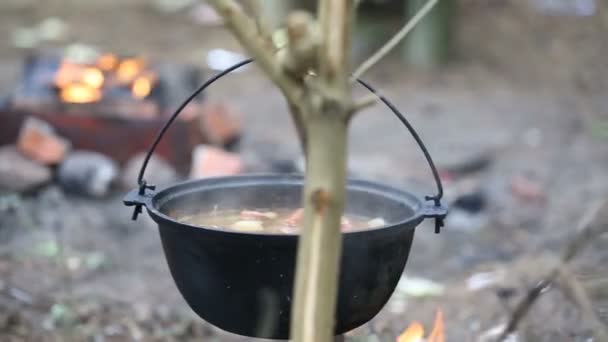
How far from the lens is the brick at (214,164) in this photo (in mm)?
4324

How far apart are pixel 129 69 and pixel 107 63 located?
0.14 metres

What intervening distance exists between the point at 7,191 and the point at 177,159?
875 mm

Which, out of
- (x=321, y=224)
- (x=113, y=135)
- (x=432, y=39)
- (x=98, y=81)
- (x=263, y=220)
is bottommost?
(x=321, y=224)

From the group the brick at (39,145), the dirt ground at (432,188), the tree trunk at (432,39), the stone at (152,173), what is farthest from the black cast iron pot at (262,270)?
the tree trunk at (432,39)

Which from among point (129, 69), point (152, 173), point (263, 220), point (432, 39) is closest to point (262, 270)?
point (263, 220)

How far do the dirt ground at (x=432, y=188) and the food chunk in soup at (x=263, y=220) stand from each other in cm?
46

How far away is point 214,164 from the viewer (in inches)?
172

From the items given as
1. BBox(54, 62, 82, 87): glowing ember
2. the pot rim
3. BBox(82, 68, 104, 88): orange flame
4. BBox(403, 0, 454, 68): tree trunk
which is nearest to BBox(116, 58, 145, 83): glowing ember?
BBox(82, 68, 104, 88): orange flame

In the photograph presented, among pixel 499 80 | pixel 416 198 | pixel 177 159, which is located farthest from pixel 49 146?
pixel 499 80

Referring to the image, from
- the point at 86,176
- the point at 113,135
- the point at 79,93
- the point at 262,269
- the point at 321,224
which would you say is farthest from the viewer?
the point at 79,93

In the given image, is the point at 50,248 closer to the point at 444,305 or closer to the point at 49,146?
the point at 49,146

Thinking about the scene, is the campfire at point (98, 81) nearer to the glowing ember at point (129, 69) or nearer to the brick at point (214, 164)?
the glowing ember at point (129, 69)

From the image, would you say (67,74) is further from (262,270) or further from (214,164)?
(262,270)

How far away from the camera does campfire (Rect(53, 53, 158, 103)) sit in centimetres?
479
